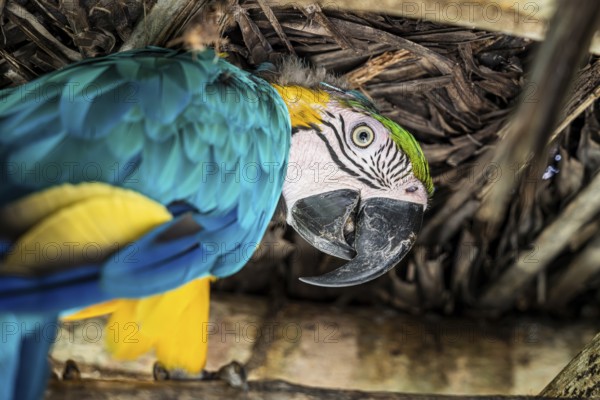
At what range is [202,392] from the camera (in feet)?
5.62

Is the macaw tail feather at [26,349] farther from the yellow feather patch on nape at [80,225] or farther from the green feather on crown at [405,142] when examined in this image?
the green feather on crown at [405,142]

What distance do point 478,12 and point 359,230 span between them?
0.62 meters

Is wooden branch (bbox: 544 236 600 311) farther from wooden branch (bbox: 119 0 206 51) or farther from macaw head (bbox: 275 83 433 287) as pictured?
wooden branch (bbox: 119 0 206 51)

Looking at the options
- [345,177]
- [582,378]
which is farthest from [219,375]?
[582,378]

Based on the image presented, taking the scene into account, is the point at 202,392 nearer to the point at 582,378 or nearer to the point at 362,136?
the point at 362,136

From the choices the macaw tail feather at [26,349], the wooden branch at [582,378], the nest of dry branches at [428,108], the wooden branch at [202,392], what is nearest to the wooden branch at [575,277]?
the nest of dry branches at [428,108]

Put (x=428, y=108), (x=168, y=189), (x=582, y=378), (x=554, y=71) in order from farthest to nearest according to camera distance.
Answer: (x=428, y=108), (x=582, y=378), (x=168, y=189), (x=554, y=71)

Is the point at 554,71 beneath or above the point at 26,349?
above

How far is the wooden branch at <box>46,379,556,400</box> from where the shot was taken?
5.13 ft

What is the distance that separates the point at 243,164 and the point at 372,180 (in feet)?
1.39

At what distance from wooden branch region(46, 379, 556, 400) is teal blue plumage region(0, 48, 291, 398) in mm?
133

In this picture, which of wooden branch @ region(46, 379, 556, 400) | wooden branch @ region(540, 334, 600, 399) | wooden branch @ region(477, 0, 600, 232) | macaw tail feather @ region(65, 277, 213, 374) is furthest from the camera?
wooden branch @ region(540, 334, 600, 399)

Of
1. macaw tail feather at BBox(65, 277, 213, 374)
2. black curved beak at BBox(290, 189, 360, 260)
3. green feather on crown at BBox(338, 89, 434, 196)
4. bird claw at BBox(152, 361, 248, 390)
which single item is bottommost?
bird claw at BBox(152, 361, 248, 390)

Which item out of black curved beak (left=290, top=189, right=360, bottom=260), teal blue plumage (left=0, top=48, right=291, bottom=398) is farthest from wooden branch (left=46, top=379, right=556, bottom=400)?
black curved beak (left=290, top=189, right=360, bottom=260)
